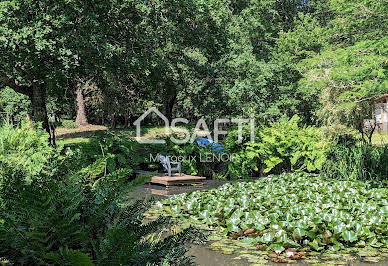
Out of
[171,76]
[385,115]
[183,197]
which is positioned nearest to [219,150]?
[183,197]

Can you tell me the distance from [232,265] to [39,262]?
381cm

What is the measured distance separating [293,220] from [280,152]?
6713mm

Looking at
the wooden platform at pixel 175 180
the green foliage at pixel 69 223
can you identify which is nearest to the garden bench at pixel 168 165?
the wooden platform at pixel 175 180

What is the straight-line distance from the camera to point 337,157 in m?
10.4

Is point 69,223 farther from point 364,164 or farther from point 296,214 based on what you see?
point 364,164

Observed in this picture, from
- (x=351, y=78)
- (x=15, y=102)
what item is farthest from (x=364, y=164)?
(x=15, y=102)

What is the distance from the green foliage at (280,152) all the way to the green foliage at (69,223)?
10837mm

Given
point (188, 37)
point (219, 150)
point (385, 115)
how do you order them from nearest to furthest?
point (219, 150)
point (188, 37)
point (385, 115)

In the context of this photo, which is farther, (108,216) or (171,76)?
(171,76)

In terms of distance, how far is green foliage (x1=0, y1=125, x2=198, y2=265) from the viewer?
1294mm

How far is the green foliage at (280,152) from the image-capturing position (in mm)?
12359

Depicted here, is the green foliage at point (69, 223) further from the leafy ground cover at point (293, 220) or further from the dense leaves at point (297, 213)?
the dense leaves at point (297, 213)

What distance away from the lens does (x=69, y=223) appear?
1.39m

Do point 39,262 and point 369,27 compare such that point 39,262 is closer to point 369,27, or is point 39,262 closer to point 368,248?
point 368,248
